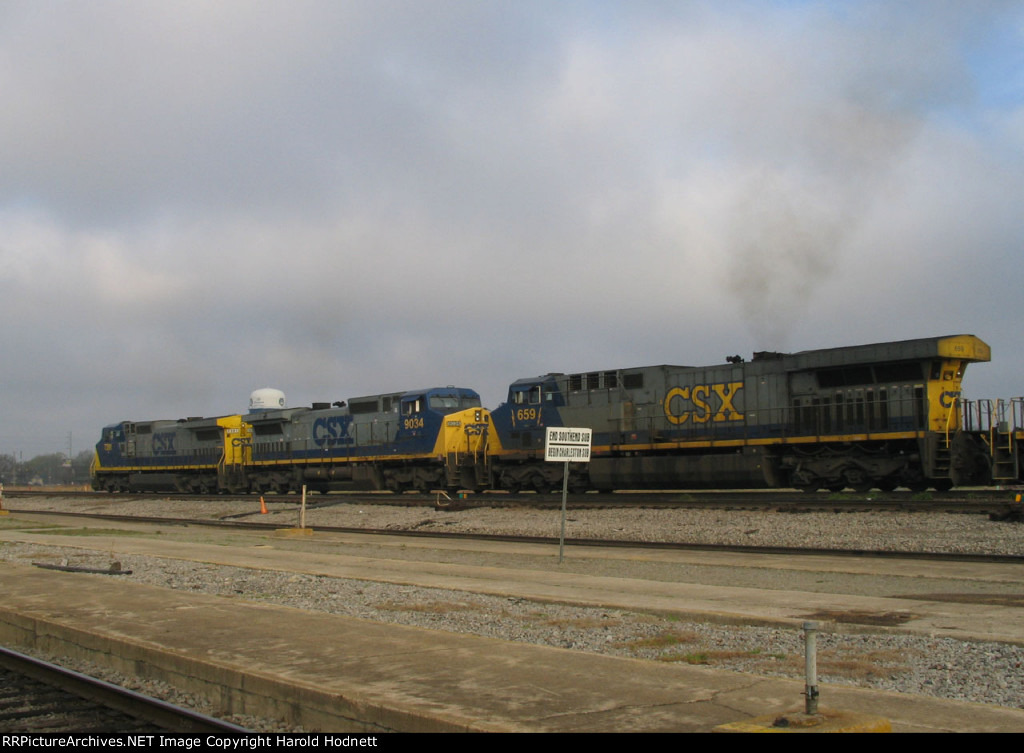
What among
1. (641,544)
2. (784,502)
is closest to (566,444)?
(641,544)

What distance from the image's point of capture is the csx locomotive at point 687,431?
859 inches

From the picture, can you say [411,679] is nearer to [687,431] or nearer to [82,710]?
[82,710]

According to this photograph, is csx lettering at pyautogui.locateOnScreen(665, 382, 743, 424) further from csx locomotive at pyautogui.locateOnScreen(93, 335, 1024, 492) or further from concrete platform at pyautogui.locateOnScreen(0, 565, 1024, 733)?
concrete platform at pyautogui.locateOnScreen(0, 565, 1024, 733)

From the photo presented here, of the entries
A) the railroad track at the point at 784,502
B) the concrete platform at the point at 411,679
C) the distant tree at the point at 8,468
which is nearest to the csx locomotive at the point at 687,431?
the railroad track at the point at 784,502

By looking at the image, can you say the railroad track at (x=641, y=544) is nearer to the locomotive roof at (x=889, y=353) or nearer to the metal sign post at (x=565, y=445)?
the metal sign post at (x=565, y=445)

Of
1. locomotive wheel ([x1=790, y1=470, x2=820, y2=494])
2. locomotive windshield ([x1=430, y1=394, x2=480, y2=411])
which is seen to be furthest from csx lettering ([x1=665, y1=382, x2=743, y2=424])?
locomotive windshield ([x1=430, y1=394, x2=480, y2=411])

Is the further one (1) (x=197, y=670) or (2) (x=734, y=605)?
(2) (x=734, y=605)

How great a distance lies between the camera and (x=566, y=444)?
15812 mm

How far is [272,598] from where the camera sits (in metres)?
11.6

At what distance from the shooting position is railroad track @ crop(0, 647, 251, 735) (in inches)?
232

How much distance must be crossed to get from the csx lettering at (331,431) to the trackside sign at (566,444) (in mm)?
21684
